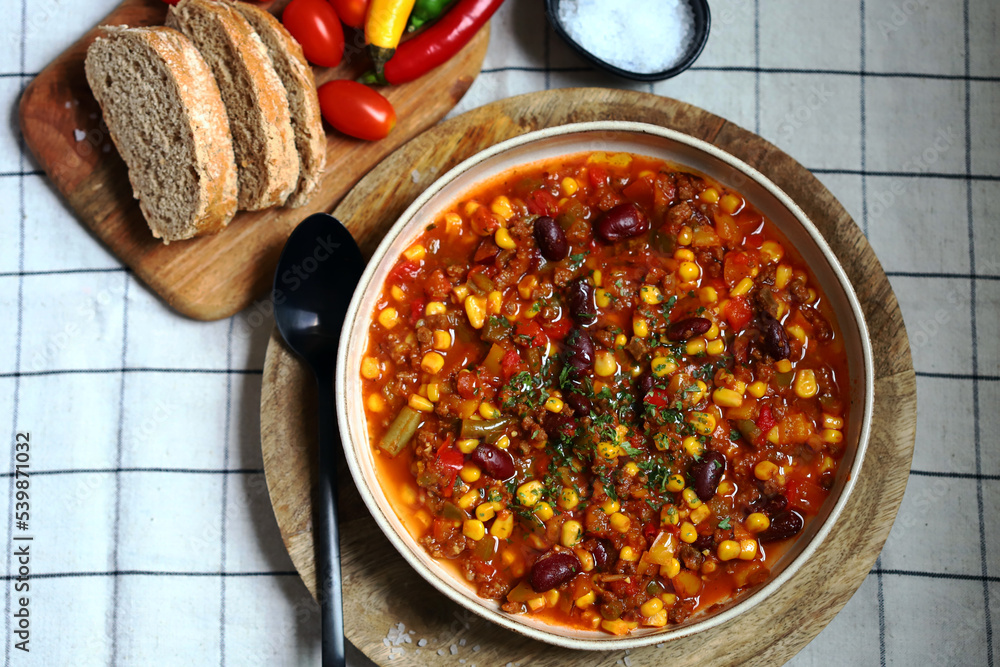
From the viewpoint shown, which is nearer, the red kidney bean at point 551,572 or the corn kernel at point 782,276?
the red kidney bean at point 551,572

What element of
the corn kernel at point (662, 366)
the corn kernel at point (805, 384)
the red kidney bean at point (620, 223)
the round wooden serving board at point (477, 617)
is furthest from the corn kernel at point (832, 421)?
the red kidney bean at point (620, 223)

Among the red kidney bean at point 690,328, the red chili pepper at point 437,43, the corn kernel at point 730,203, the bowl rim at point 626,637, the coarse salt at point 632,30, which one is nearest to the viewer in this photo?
the bowl rim at point 626,637

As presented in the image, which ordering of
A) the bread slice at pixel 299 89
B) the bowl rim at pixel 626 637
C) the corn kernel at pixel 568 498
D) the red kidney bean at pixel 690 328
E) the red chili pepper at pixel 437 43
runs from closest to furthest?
the bowl rim at pixel 626 637, the red kidney bean at pixel 690 328, the corn kernel at pixel 568 498, the bread slice at pixel 299 89, the red chili pepper at pixel 437 43

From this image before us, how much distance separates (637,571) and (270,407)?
7.11 feet

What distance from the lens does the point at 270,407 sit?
148 inches

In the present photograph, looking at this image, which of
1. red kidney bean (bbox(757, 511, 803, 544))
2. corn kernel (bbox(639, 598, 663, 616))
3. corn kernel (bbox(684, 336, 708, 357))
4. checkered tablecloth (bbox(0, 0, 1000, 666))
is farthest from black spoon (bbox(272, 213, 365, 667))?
red kidney bean (bbox(757, 511, 803, 544))

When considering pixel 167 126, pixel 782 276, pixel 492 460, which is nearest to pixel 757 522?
pixel 782 276

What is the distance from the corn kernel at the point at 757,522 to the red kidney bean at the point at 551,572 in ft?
3.02

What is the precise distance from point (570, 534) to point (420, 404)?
1.02 metres

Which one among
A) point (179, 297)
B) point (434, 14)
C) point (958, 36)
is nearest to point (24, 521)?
point (179, 297)

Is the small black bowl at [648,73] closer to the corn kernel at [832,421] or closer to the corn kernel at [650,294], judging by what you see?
the corn kernel at [650,294]

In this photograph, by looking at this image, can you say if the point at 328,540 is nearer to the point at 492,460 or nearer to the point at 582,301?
the point at 492,460

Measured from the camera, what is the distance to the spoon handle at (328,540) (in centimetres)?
351

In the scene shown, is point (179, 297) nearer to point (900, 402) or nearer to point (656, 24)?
point (656, 24)
